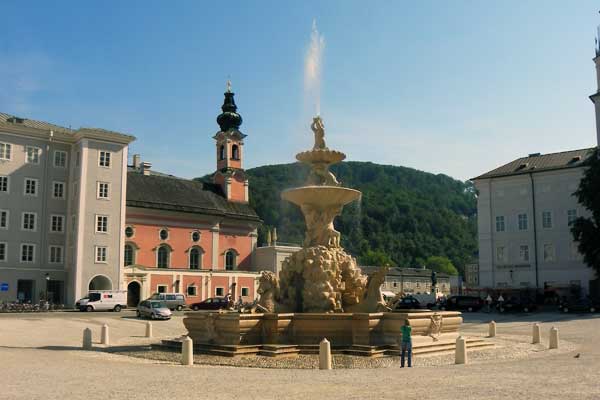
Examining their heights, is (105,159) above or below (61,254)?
above

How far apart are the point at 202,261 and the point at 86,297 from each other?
17403 mm

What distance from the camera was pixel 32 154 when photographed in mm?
52250

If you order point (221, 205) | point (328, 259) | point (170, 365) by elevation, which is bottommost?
point (170, 365)

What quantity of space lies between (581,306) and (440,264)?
3515 inches

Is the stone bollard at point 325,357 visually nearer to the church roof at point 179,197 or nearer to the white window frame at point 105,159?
the white window frame at point 105,159

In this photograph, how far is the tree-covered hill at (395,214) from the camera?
104375mm

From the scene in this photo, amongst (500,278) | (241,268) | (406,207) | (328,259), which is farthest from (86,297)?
(406,207)

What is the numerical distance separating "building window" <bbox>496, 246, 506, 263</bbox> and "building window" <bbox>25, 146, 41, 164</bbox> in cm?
4190

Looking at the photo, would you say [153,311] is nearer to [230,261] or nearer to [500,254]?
[230,261]

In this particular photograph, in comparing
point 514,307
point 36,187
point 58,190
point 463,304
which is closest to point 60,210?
point 58,190

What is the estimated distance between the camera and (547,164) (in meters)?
59.1

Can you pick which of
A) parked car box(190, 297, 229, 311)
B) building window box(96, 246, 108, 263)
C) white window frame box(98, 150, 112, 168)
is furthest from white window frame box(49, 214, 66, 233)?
parked car box(190, 297, 229, 311)

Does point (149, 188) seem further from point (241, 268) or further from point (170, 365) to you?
point (170, 365)

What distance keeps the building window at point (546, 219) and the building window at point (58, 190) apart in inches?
1669
